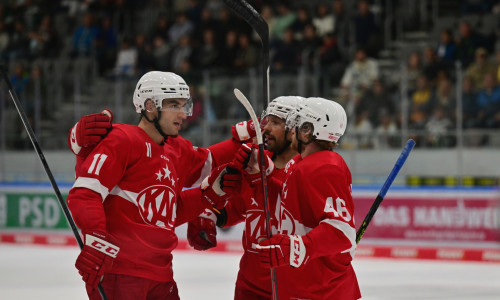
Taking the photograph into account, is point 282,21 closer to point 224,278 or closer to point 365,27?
point 365,27

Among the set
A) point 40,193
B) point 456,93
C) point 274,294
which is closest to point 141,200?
point 274,294

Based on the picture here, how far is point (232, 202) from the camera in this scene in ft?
12.3

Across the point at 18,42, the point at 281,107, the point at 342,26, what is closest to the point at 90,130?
the point at 281,107

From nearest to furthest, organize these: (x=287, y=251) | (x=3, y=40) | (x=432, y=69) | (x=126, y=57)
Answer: (x=287, y=251), (x=432, y=69), (x=126, y=57), (x=3, y=40)

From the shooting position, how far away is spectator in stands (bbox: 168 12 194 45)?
10.8 m

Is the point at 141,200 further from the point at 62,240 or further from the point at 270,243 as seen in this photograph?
the point at 62,240

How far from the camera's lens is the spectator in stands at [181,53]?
1017cm

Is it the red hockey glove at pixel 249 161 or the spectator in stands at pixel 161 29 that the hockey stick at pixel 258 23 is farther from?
the spectator in stands at pixel 161 29

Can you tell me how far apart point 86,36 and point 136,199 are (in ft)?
28.2

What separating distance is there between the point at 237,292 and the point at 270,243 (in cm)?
93

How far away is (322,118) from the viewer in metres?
2.88

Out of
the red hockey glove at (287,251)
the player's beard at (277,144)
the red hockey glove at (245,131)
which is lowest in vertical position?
the red hockey glove at (287,251)

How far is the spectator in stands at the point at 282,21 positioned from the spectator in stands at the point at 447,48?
1997 millimetres

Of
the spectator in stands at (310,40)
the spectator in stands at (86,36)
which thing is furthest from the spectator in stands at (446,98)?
the spectator in stands at (86,36)
